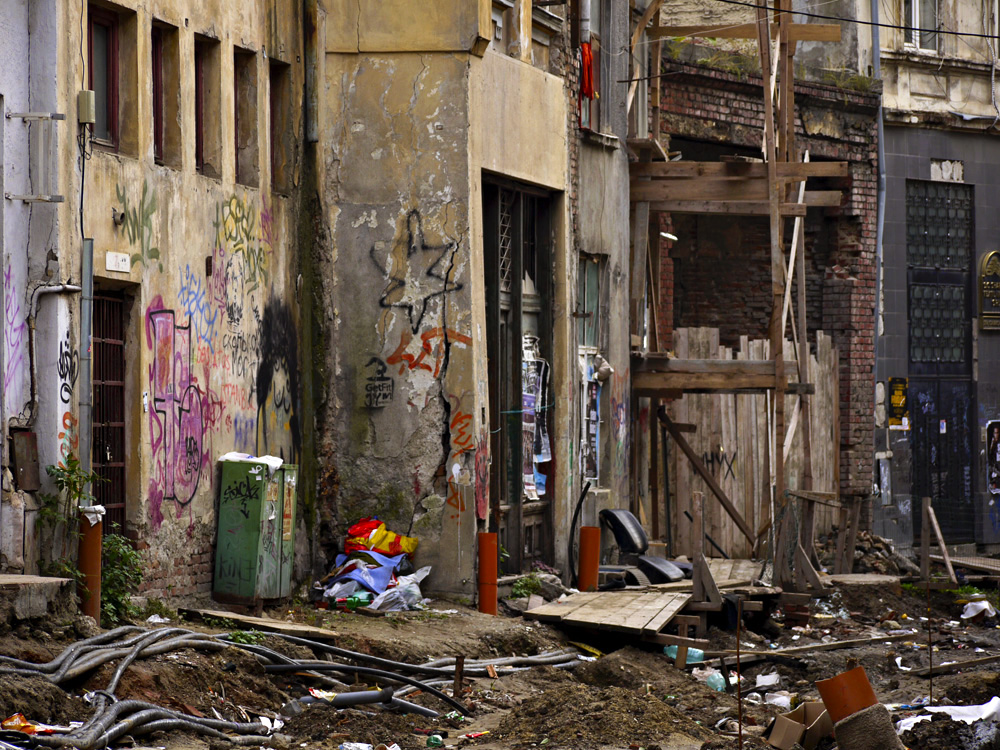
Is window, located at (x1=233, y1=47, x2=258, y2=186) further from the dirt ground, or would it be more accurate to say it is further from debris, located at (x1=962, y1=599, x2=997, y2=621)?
debris, located at (x1=962, y1=599, x2=997, y2=621)

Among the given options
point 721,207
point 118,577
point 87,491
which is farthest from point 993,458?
point 87,491

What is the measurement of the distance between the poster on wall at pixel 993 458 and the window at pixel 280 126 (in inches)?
570

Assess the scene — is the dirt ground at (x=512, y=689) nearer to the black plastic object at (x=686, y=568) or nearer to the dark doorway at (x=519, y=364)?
the black plastic object at (x=686, y=568)

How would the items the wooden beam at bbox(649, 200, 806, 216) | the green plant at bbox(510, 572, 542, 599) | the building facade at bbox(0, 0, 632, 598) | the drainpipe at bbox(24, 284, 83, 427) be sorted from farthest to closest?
the wooden beam at bbox(649, 200, 806, 216) → the green plant at bbox(510, 572, 542, 599) → the building facade at bbox(0, 0, 632, 598) → the drainpipe at bbox(24, 284, 83, 427)

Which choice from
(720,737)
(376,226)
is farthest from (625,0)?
(720,737)

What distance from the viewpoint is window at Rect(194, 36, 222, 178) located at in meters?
12.2

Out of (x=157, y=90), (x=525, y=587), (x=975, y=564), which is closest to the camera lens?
(x=157, y=90)

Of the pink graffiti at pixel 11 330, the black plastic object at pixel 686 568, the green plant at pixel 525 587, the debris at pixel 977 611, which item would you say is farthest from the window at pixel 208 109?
the debris at pixel 977 611

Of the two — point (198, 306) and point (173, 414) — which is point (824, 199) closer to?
point (198, 306)

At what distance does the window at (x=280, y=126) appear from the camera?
13297 millimetres

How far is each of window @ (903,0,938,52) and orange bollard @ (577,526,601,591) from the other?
12.0 metres

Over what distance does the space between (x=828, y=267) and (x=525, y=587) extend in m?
9.45

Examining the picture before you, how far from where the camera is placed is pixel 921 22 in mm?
23625

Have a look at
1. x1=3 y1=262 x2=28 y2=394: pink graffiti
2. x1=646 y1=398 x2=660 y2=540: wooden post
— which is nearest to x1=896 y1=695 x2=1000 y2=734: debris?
x1=3 y1=262 x2=28 y2=394: pink graffiti
